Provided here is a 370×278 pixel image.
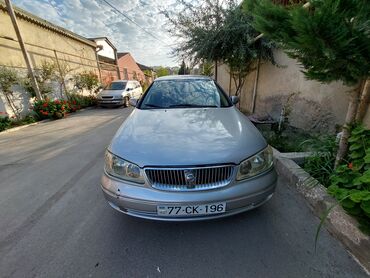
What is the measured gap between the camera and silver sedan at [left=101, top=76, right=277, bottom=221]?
5.08 ft

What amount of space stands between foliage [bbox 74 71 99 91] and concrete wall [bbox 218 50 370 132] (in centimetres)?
979

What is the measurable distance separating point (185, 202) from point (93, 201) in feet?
4.94

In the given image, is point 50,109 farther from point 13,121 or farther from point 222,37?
point 222,37

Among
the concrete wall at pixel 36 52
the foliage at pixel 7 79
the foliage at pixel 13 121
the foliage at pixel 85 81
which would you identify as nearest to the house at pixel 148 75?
the concrete wall at pixel 36 52

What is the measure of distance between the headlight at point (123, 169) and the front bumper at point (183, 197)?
0.05 metres

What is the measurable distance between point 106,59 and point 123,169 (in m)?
21.1

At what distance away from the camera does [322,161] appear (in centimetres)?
254

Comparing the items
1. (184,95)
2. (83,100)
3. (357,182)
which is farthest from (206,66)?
(357,182)

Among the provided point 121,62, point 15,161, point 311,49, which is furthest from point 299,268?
point 121,62

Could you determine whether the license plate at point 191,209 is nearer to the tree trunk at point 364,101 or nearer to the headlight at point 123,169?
the headlight at point 123,169

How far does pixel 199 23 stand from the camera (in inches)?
239

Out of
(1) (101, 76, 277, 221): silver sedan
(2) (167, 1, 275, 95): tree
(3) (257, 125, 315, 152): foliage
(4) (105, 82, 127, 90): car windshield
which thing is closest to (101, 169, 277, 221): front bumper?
(1) (101, 76, 277, 221): silver sedan

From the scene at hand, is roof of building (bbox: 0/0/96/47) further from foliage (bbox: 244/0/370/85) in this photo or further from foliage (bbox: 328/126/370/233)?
foliage (bbox: 328/126/370/233)

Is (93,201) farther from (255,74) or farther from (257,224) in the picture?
(255,74)
